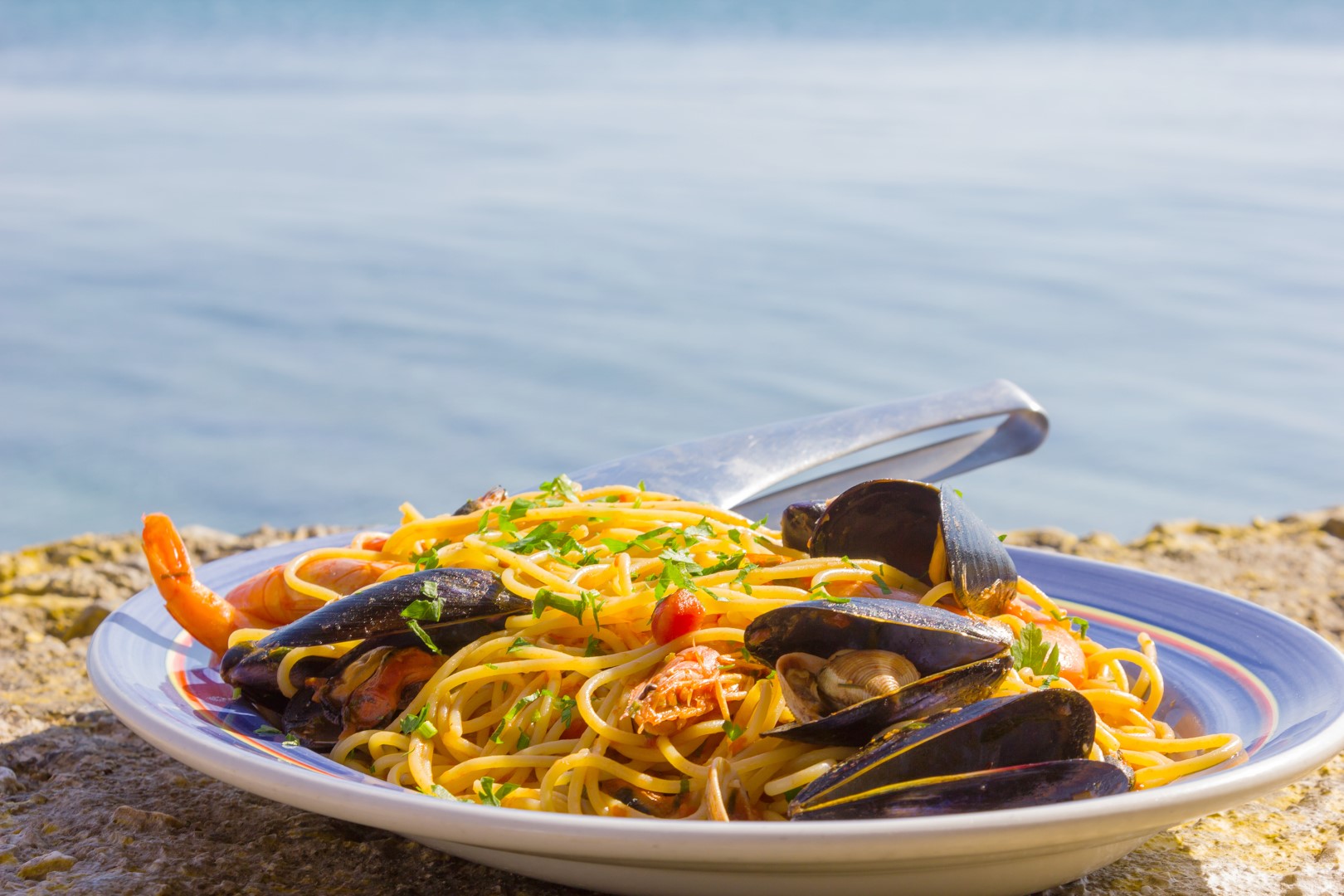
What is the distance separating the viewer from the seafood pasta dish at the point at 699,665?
6.14ft

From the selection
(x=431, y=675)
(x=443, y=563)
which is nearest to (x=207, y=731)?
(x=431, y=675)

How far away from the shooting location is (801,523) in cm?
272

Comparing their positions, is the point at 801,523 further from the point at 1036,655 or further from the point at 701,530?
the point at 1036,655

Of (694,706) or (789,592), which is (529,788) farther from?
(789,592)

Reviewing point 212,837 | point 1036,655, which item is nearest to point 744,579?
point 1036,655

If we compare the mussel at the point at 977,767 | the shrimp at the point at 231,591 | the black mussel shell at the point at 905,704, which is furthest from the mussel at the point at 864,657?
the shrimp at the point at 231,591

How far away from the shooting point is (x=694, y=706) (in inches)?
87.9

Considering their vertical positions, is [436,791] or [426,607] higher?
[426,607]

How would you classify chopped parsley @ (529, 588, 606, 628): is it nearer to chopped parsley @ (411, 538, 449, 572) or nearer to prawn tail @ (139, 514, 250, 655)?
chopped parsley @ (411, 538, 449, 572)

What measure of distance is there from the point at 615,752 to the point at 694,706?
216mm

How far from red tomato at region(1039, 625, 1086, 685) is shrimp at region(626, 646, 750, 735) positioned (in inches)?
26.0

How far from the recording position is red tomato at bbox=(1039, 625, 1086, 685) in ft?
8.28

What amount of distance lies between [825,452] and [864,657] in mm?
1279

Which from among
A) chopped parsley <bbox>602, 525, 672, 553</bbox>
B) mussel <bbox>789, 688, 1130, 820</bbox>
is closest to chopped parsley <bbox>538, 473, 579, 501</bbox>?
chopped parsley <bbox>602, 525, 672, 553</bbox>
